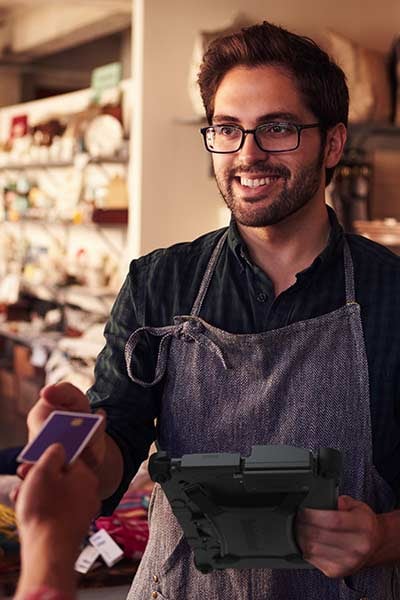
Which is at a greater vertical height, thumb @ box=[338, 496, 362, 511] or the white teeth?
the white teeth

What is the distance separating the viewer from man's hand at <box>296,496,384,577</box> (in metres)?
1.71

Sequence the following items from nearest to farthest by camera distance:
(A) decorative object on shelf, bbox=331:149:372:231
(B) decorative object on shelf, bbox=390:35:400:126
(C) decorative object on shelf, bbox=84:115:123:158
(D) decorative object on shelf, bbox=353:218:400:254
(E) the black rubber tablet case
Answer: (E) the black rubber tablet case < (D) decorative object on shelf, bbox=353:218:400:254 < (A) decorative object on shelf, bbox=331:149:372:231 < (B) decorative object on shelf, bbox=390:35:400:126 < (C) decorative object on shelf, bbox=84:115:123:158

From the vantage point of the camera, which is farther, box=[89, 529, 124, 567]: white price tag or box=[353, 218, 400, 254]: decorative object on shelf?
box=[353, 218, 400, 254]: decorative object on shelf

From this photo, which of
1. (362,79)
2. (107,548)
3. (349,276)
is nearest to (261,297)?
(349,276)

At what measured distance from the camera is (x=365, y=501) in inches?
77.2

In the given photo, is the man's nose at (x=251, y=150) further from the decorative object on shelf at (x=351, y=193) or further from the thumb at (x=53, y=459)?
the decorative object on shelf at (x=351, y=193)

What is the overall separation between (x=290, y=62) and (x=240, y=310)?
19.4 inches

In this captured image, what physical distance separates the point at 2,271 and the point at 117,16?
242cm

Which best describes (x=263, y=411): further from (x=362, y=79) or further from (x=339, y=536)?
(x=362, y=79)

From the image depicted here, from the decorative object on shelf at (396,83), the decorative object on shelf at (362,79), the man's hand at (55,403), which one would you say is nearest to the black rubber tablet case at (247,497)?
the man's hand at (55,403)

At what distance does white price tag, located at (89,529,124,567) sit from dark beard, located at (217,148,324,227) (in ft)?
3.75

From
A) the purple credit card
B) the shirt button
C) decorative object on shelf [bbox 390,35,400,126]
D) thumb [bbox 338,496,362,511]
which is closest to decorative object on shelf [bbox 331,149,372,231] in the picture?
decorative object on shelf [bbox 390,35,400,126]

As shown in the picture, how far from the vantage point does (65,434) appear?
4.67 feet

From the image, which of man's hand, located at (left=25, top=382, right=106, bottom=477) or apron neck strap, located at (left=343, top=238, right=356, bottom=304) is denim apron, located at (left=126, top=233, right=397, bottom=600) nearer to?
apron neck strap, located at (left=343, top=238, right=356, bottom=304)
